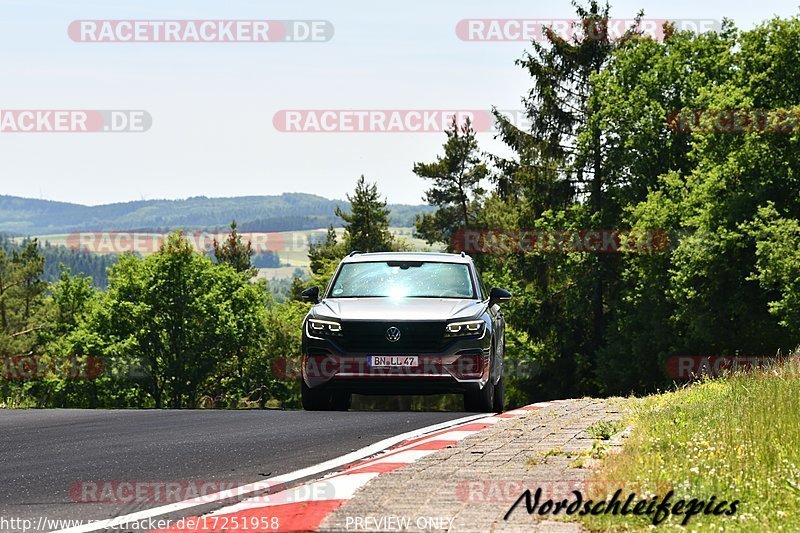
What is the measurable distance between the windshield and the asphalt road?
5.23ft

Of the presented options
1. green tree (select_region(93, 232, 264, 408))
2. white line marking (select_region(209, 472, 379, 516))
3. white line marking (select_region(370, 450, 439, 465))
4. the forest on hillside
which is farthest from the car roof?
green tree (select_region(93, 232, 264, 408))

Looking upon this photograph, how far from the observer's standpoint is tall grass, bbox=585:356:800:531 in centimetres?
595

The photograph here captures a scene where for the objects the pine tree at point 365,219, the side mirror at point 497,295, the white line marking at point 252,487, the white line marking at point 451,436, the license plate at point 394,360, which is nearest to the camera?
the white line marking at point 252,487

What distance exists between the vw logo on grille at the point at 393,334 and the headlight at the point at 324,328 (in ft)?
1.94

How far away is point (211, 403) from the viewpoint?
7206 centimetres

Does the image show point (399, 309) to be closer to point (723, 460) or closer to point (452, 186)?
point (723, 460)

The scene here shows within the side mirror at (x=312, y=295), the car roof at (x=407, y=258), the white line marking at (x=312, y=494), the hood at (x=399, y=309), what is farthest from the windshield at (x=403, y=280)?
the white line marking at (x=312, y=494)

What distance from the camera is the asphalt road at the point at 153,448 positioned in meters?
7.76

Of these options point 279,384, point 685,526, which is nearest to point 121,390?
point 279,384

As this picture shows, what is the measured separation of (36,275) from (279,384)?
121 ft

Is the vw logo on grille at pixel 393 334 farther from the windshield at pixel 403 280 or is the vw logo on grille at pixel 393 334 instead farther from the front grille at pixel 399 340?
the windshield at pixel 403 280

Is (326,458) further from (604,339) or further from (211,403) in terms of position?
(211,403)

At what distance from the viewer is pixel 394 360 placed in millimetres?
13312

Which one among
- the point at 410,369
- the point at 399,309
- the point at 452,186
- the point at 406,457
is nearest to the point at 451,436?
the point at 406,457
